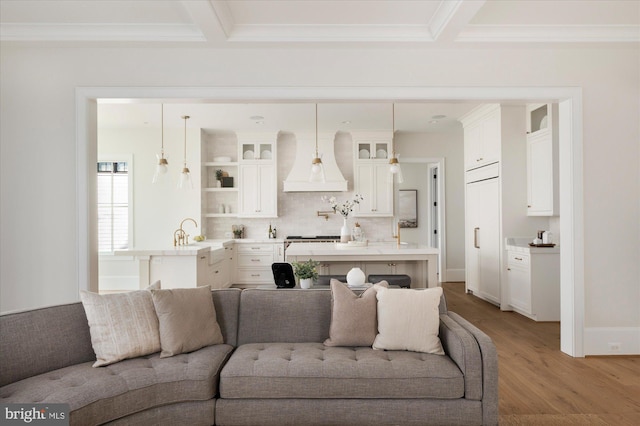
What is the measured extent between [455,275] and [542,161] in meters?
3.23

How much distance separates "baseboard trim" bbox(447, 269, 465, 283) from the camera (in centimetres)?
794

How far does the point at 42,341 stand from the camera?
2373 mm

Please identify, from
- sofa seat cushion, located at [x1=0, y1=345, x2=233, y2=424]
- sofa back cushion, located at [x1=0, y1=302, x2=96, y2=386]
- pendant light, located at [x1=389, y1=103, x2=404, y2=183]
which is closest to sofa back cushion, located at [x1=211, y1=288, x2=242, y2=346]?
sofa seat cushion, located at [x1=0, y1=345, x2=233, y2=424]

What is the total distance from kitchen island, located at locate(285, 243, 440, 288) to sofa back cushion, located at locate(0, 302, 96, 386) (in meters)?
2.43

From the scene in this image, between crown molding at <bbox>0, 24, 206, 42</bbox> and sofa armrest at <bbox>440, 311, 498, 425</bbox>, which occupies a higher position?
crown molding at <bbox>0, 24, 206, 42</bbox>

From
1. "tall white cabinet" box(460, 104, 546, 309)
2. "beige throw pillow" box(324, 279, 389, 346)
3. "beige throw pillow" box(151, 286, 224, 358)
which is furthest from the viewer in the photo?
"tall white cabinet" box(460, 104, 546, 309)

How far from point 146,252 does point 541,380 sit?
4.24 metres

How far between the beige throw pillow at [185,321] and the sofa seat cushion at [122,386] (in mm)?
82

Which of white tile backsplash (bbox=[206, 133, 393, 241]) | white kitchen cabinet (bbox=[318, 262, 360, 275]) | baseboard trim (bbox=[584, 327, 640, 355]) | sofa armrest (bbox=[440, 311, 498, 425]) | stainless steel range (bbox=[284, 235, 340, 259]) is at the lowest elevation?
baseboard trim (bbox=[584, 327, 640, 355])

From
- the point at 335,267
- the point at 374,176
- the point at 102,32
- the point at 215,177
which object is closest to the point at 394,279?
the point at 335,267

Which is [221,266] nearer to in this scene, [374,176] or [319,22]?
[374,176]

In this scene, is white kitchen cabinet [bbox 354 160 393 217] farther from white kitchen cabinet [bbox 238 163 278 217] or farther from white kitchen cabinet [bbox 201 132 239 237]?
white kitchen cabinet [bbox 201 132 239 237]

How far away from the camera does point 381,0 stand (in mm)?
3125

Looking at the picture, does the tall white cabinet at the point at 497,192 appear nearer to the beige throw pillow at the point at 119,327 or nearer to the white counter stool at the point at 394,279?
the white counter stool at the point at 394,279
